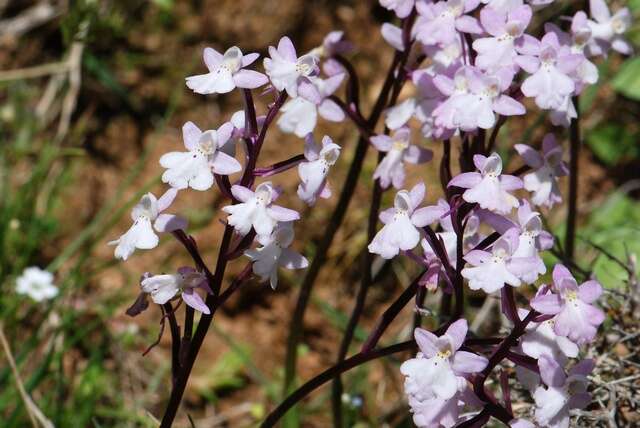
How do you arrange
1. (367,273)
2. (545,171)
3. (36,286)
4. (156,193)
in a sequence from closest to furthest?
(545,171) → (367,273) → (36,286) → (156,193)

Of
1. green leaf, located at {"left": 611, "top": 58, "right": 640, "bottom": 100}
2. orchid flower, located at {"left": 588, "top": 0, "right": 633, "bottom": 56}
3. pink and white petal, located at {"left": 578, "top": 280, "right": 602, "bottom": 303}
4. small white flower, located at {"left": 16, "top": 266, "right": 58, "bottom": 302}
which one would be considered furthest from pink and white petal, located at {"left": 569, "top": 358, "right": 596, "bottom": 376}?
green leaf, located at {"left": 611, "top": 58, "right": 640, "bottom": 100}

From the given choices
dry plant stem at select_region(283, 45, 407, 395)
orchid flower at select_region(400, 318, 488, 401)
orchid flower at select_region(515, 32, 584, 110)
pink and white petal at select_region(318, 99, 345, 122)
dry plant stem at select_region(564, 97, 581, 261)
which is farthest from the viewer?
dry plant stem at select_region(564, 97, 581, 261)

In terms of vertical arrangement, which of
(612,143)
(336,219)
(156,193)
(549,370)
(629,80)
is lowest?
(612,143)

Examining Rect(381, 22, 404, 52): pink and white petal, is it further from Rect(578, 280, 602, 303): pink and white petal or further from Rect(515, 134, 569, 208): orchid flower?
Rect(578, 280, 602, 303): pink and white petal

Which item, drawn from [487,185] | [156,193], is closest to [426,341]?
[487,185]

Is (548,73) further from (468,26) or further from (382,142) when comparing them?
(382,142)

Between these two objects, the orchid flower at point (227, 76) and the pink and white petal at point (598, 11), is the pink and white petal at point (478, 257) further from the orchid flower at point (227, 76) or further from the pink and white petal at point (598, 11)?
the pink and white petal at point (598, 11)
